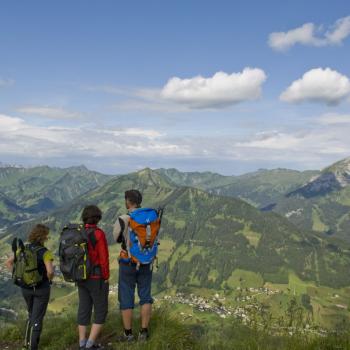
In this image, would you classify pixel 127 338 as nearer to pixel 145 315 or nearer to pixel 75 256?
pixel 145 315

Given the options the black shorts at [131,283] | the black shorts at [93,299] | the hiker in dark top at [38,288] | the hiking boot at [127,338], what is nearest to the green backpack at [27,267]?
the hiker in dark top at [38,288]

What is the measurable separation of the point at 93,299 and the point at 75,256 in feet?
3.99

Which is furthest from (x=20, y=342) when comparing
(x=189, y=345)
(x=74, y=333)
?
(x=189, y=345)

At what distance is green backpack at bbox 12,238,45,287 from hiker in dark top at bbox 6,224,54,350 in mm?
52

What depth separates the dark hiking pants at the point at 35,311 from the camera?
1051cm

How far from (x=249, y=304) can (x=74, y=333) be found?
5.21m

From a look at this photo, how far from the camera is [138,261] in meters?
10.1

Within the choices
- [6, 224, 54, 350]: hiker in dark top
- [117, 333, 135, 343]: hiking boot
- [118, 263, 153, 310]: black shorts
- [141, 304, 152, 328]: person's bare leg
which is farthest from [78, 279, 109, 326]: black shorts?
[6, 224, 54, 350]: hiker in dark top

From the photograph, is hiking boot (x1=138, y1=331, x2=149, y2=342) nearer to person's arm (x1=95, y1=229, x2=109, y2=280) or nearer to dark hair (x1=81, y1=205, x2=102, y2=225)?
person's arm (x1=95, y1=229, x2=109, y2=280)

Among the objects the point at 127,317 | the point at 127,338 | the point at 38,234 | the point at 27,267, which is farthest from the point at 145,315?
the point at 38,234

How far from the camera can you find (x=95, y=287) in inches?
385

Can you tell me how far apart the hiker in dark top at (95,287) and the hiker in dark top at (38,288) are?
3.99 ft

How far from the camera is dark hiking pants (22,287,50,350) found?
10508mm

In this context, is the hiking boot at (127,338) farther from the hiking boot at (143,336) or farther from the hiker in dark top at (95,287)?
the hiker in dark top at (95,287)
